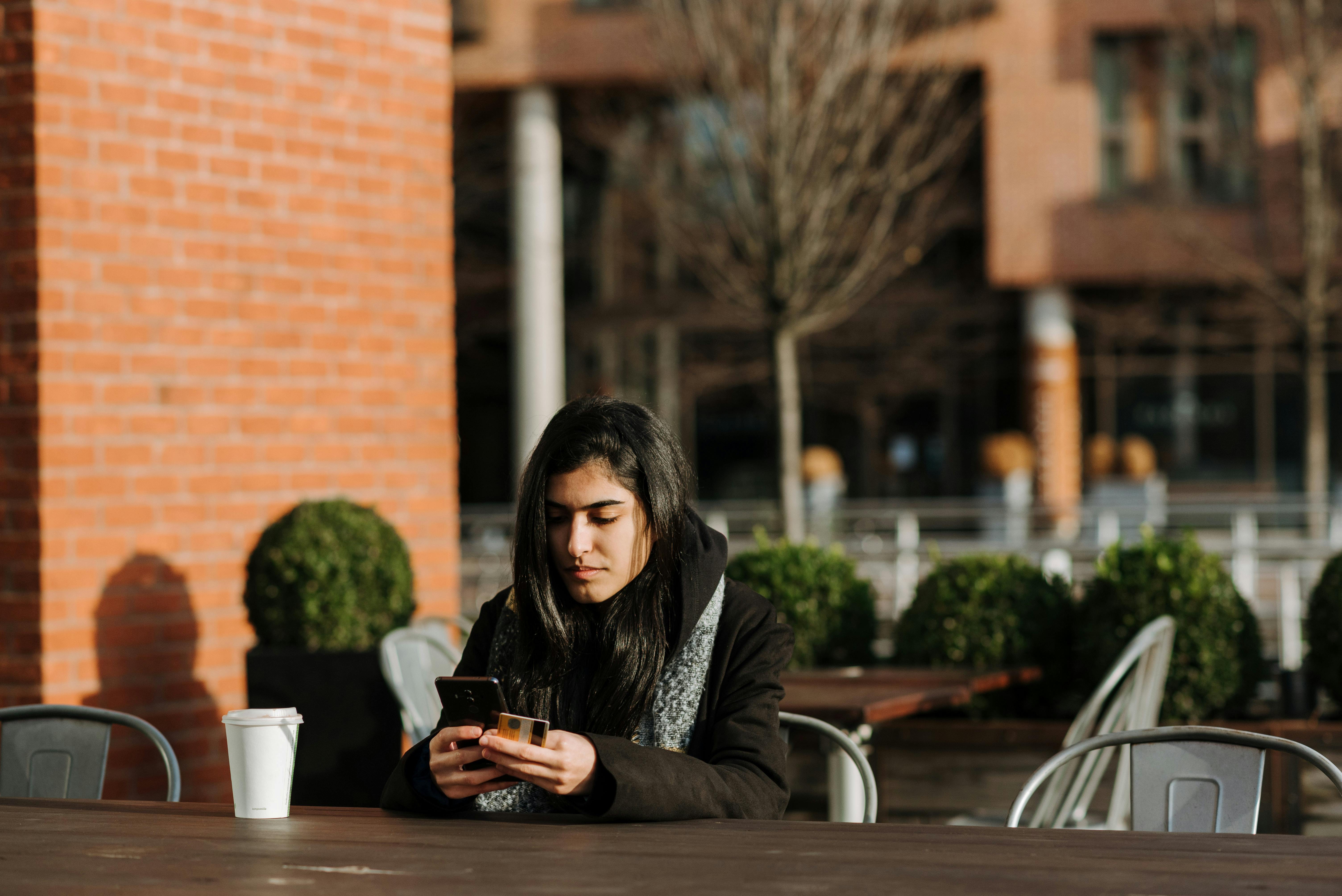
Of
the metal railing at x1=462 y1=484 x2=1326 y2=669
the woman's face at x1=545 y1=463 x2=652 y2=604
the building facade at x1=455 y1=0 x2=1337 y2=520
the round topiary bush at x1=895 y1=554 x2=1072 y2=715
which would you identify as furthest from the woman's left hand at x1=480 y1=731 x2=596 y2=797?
the building facade at x1=455 y1=0 x2=1337 y2=520

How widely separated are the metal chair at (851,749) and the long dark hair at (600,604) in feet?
1.09

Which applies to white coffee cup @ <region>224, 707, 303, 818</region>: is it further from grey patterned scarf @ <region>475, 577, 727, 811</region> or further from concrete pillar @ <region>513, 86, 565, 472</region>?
concrete pillar @ <region>513, 86, 565, 472</region>

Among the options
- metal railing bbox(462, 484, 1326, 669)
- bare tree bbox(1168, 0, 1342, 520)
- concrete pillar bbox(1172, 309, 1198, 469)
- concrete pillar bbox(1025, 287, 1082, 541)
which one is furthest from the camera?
concrete pillar bbox(1172, 309, 1198, 469)

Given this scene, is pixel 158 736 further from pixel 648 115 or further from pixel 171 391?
pixel 648 115

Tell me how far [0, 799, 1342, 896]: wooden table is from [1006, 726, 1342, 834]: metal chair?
0.49 metres

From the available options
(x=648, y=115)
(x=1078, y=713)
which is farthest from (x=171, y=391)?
(x=648, y=115)

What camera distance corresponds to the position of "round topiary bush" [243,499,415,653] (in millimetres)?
5371

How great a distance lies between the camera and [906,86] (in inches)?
427

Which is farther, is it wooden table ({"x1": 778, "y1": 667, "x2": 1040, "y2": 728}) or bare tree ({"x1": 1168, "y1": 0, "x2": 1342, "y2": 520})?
bare tree ({"x1": 1168, "y1": 0, "x2": 1342, "y2": 520})

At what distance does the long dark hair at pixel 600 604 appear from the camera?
2.78 m

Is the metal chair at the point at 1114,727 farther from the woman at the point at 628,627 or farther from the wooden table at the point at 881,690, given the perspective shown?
the woman at the point at 628,627

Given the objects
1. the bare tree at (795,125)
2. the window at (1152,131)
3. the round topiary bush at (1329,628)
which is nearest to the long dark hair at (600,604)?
the round topiary bush at (1329,628)

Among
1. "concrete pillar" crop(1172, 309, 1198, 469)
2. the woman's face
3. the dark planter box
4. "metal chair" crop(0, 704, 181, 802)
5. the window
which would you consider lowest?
the dark planter box

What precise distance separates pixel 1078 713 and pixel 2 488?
402 cm
